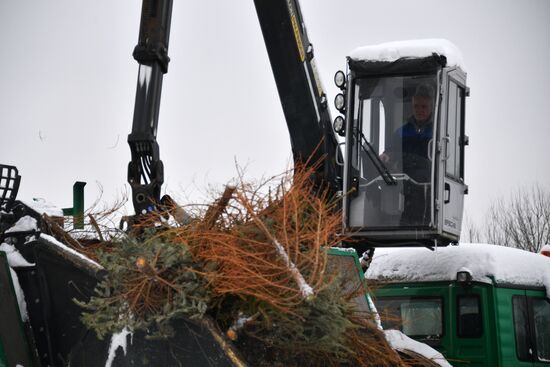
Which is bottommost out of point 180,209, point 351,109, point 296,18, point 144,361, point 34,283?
point 144,361

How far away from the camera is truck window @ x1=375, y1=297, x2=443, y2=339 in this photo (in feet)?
25.1

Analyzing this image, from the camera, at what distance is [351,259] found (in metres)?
5.57

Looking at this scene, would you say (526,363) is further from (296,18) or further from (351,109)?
(296,18)

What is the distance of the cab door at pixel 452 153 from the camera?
26.5ft

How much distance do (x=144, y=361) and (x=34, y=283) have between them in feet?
2.65

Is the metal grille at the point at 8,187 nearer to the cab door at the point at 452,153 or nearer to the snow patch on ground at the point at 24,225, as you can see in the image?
the snow patch on ground at the point at 24,225

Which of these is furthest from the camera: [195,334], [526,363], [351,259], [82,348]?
[526,363]

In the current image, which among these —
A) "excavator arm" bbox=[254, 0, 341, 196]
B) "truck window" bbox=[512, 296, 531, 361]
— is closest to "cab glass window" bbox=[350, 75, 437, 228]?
"excavator arm" bbox=[254, 0, 341, 196]

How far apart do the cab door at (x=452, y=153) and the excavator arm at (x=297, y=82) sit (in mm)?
1005

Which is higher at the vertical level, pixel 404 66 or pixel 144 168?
pixel 404 66

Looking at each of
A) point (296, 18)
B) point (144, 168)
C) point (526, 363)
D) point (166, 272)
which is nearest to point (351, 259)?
point (144, 168)

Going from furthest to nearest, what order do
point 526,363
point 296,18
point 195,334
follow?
1. point 296,18
2. point 526,363
3. point 195,334

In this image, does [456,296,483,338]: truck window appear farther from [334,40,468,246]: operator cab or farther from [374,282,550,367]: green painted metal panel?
[334,40,468,246]: operator cab

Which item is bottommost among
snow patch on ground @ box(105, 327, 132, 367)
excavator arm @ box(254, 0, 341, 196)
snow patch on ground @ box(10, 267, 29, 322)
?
snow patch on ground @ box(105, 327, 132, 367)
